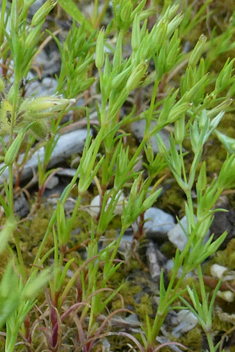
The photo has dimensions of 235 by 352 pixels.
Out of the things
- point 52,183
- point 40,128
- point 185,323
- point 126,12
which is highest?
point 126,12

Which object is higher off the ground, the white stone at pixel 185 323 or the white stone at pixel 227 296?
the white stone at pixel 227 296

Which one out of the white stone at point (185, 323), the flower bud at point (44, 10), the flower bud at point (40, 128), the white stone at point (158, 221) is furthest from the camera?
the white stone at point (158, 221)

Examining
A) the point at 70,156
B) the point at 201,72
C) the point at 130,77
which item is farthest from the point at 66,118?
the point at 130,77

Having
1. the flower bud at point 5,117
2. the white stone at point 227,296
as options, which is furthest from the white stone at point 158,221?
the flower bud at point 5,117

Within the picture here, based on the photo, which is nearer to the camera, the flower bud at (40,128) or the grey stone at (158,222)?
the flower bud at (40,128)

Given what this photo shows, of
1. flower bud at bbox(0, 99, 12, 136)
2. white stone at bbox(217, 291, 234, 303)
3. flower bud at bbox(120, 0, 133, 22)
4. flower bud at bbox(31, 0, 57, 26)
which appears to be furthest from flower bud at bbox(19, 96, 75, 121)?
white stone at bbox(217, 291, 234, 303)

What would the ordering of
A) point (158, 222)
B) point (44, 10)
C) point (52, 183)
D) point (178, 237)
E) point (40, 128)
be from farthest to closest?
1. point (52, 183)
2. point (158, 222)
3. point (178, 237)
4. point (40, 128)
5. point (44, 10)

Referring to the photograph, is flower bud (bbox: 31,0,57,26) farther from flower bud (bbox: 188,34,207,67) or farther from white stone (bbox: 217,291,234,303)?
white stone (bbox: 217,291,234,303)

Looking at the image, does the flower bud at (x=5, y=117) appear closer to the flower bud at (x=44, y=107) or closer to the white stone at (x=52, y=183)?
the flower bud at (x=44, y=107)

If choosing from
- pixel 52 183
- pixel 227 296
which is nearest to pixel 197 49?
pixel 227 296

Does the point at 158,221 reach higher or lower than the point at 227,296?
higher

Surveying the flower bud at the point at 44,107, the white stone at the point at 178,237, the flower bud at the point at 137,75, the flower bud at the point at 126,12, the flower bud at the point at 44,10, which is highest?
the flower bud at the point at 44,10

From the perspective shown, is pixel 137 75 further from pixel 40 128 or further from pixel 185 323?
pixel 185 323
